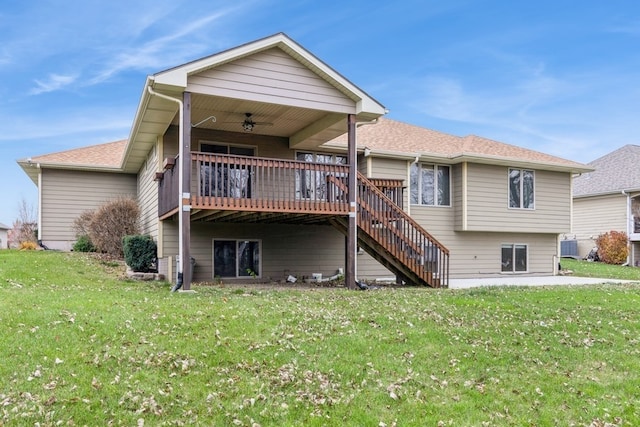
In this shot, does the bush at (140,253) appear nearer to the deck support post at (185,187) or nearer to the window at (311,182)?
the deck support post at (185,187)

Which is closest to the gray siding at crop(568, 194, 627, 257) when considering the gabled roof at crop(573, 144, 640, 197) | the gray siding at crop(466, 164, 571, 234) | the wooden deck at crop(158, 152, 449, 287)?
the gabled roof at crop(573, 144, 640, 197)

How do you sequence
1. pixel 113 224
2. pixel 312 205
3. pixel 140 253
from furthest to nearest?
pixel 113 224, pixel 140 253, pixel 312 205

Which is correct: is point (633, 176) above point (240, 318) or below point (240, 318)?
above

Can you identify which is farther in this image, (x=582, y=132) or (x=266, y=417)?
(x=582, y=132)

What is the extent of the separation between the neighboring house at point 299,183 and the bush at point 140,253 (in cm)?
30

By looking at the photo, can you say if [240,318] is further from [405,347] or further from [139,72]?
[139,72]

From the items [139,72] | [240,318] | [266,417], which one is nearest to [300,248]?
[240,318]

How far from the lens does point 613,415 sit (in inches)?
183

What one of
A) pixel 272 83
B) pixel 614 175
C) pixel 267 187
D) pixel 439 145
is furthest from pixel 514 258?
pixel 614 175

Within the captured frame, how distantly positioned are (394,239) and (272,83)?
460 cm

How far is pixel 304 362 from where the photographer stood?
524 cm

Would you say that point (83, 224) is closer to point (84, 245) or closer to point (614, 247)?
point (84, 245)

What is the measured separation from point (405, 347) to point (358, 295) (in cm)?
355

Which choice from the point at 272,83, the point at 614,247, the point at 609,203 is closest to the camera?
the point at 272,83
